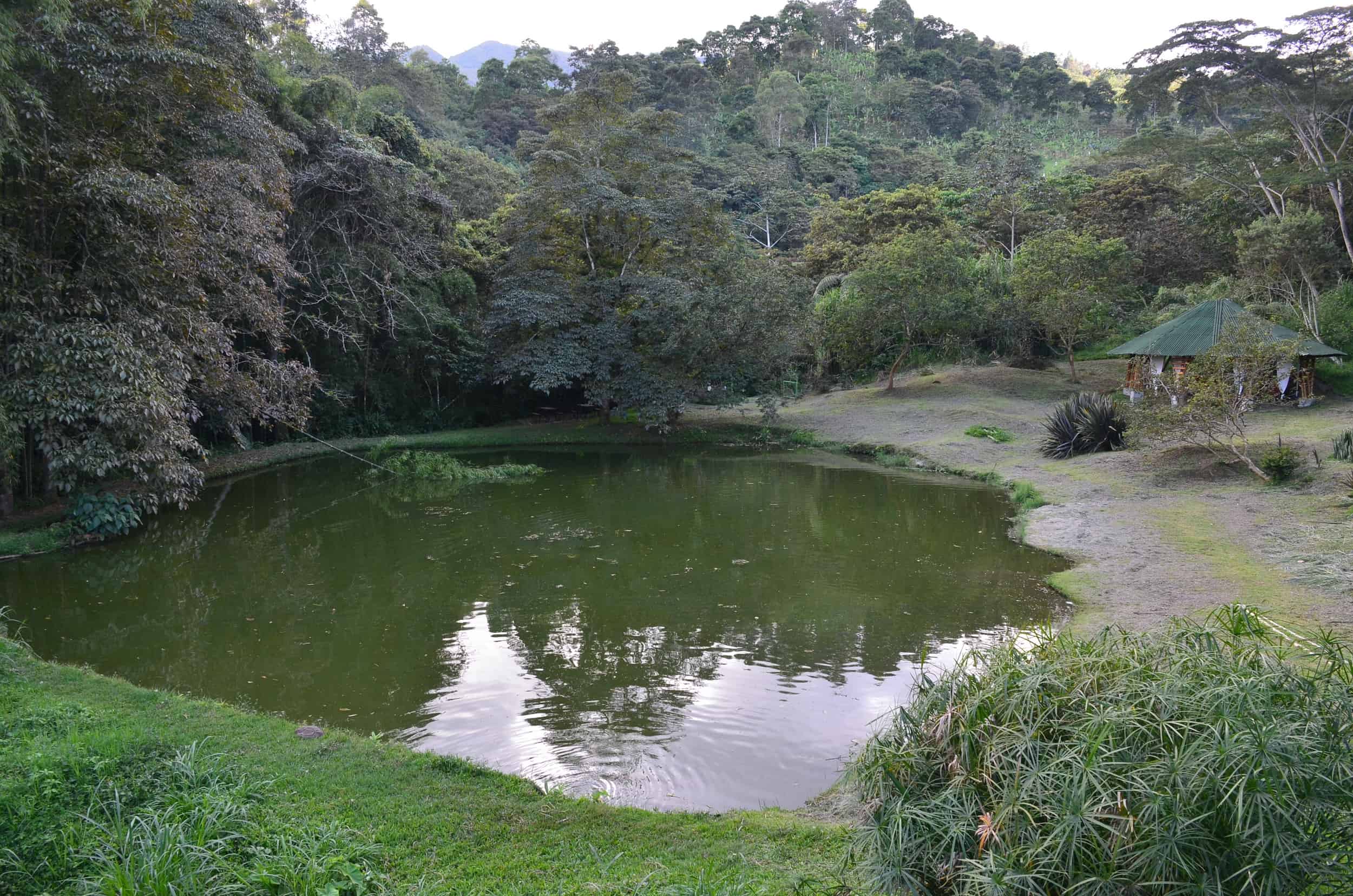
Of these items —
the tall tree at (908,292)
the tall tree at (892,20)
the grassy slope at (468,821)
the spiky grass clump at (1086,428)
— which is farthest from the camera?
the tall tree at (892,20)

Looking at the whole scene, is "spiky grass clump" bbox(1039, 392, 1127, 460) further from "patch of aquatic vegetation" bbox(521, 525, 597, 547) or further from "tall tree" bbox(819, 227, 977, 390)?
"patch of aquatic vegetation" bbox(521, 525, 597, 547)

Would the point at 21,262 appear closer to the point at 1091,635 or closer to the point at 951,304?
the point at 1091,635

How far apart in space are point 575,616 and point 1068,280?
64.2 ft

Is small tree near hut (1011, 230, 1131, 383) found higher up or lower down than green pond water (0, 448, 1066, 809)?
higher up

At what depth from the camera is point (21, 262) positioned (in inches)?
389

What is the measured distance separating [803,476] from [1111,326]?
15.0m

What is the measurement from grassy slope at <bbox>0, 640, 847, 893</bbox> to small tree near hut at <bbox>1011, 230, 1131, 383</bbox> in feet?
67.2

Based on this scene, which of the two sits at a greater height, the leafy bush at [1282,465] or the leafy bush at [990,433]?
the leafy bush at [1282,465]

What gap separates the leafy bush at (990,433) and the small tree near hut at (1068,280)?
561cm

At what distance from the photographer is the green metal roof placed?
56.6 feet

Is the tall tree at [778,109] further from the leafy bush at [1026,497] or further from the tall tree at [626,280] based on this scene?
the leafy bush at [1026,497]

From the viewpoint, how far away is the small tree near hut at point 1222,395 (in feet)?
39.9

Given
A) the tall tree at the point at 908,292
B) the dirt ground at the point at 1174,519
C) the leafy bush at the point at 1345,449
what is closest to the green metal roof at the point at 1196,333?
the dirt ground at the point at 1174,519

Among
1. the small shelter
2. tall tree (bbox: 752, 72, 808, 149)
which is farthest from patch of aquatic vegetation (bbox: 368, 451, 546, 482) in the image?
tall tree (bbox: 752, 72, 808, 149)
